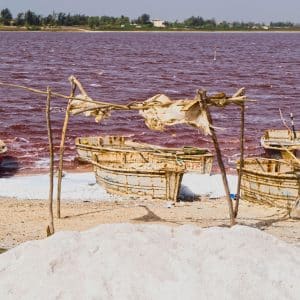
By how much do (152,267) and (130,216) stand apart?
907 centimetres

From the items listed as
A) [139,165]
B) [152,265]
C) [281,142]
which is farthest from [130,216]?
[281,142]

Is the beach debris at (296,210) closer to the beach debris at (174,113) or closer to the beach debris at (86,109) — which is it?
the beach debris at (174,113)

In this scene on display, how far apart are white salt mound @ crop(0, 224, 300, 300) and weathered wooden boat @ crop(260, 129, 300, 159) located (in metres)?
15.3

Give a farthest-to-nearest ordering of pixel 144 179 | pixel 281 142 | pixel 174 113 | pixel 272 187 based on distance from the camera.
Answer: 1. pixel 281 142
2. pixel 144 179
3. pixel 272 187
4. pixel 174 113

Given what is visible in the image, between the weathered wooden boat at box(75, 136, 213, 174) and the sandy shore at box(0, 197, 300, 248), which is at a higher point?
the weathered wooden boat at box(75, 136, 213, 174)

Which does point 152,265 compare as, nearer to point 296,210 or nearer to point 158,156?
point 296,210

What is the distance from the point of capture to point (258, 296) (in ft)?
25.1

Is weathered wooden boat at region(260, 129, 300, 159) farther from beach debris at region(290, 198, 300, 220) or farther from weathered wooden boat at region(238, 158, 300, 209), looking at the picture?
beach debris at region(290, 198, 300, 220)

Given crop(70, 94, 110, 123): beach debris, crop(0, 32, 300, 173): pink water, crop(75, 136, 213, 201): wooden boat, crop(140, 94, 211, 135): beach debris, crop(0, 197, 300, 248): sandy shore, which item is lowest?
crop(0, 32, 300, 173): pink water

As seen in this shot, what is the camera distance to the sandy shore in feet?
51.4

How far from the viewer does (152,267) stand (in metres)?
7.99

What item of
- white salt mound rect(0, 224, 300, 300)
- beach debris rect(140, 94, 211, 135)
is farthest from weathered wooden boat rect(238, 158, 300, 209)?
white salt mound rect(0, 224, 300, 300)

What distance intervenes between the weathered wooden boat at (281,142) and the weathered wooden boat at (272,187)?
16.3 feet

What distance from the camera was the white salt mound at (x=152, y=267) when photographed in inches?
302
